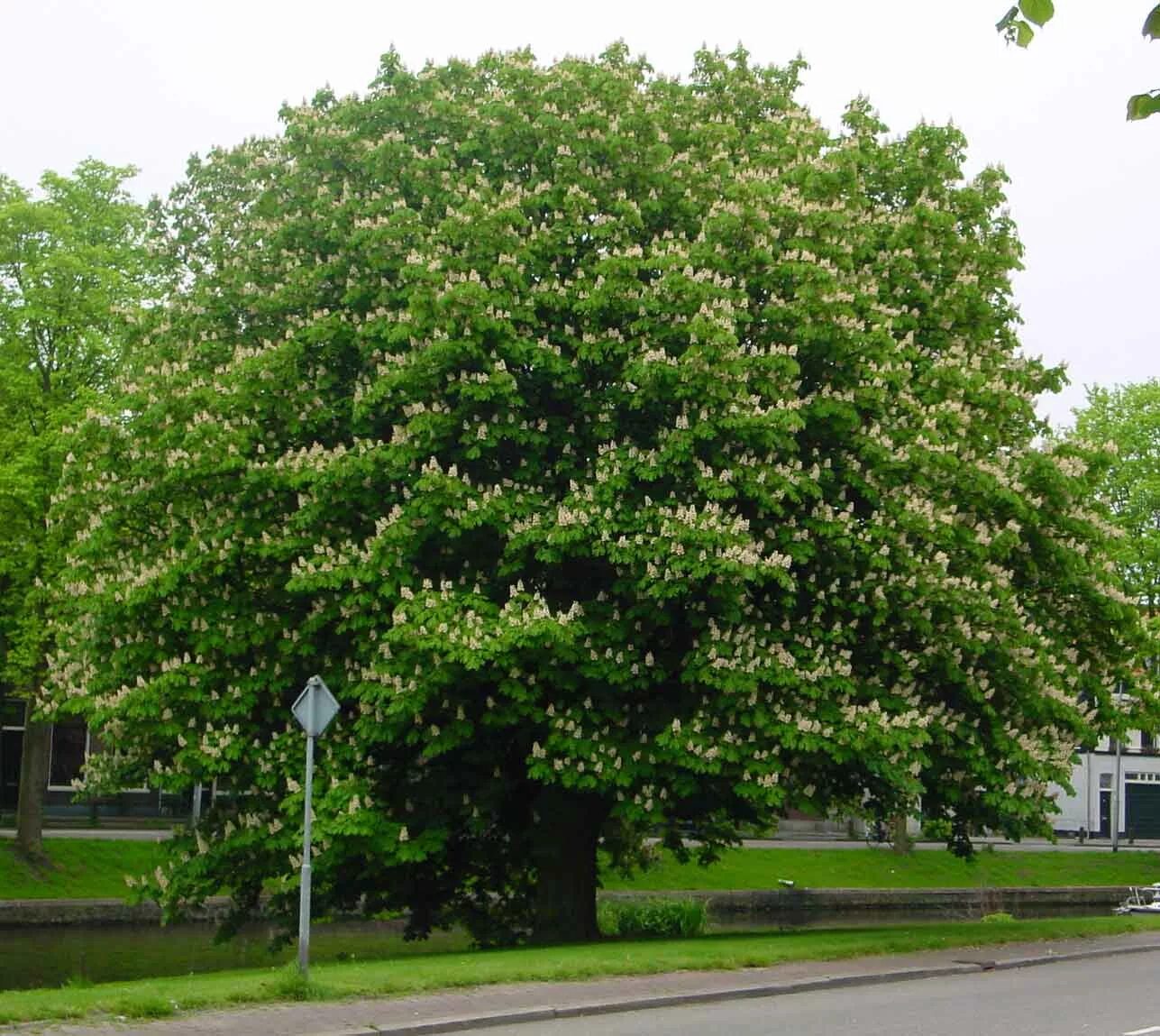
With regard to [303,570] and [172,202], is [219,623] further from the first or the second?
[172,202]

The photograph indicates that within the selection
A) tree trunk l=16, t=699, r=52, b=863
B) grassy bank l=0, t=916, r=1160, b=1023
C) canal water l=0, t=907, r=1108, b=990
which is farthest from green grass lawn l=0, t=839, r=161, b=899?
grassy bank l=0, t=916, r=1160, b=1023

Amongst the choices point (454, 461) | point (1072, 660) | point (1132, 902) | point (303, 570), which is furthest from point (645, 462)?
point (1132, 902)

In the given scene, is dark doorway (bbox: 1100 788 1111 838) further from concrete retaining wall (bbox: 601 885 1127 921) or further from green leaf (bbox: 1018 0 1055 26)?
green leaf (bbox: 1018 0 1055 26)

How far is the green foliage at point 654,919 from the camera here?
1122 inches

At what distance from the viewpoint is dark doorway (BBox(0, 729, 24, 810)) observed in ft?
172

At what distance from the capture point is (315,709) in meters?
16.3

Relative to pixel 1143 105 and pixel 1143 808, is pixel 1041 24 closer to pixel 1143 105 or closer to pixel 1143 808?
pixel 1143 105

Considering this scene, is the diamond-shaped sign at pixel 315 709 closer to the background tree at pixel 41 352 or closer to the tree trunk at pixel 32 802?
the background tree at pixel 41 352

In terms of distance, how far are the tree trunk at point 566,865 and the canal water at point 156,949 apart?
10.5 feet

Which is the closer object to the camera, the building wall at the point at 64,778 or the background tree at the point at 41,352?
the background tree at the point at 41,352

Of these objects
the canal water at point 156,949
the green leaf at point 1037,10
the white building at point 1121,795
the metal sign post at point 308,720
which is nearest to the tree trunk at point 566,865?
the canal water at point 156,949

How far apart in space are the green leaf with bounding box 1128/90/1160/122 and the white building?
7842cm

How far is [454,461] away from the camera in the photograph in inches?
891

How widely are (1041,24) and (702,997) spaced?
12765 mm
